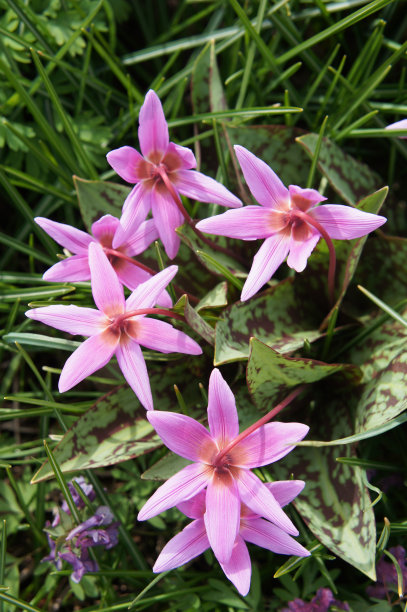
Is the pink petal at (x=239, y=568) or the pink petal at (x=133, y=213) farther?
the pink petal at (x=133, y=213)

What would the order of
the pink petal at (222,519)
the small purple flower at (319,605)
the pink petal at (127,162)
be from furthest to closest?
the small purple flower at (319,605)
the pink petal at (127,162)
the pink petal at (222,519)

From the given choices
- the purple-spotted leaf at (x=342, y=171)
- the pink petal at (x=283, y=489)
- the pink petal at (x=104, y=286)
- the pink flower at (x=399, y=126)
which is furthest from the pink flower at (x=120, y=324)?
the pink flower at (x=399, y=126)

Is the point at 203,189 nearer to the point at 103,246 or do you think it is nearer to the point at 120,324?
the point at 103,246

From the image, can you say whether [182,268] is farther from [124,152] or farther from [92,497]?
[92,497]

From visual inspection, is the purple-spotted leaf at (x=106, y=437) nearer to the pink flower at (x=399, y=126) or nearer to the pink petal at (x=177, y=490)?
the pink petal at (x=177, y=490)

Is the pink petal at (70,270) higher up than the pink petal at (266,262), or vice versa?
the pink petal at (70,270)

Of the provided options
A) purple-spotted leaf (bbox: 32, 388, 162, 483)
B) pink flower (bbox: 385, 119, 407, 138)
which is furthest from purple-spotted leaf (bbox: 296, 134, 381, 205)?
purple-spotted leaf (bbox: 32, 388, 162, 483)

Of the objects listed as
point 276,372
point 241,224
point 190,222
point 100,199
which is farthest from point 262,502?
point 100,199

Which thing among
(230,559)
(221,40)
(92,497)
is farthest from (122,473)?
(221,40)

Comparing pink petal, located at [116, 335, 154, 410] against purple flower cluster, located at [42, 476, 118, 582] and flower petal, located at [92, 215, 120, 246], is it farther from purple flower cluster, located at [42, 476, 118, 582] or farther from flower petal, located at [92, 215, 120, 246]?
purple flower cluster, located at [42, 476, 118, 582]
